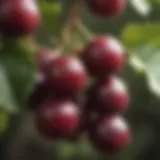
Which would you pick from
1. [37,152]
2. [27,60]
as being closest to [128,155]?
[37,152]

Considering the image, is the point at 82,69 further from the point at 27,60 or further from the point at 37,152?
the point at 37,152

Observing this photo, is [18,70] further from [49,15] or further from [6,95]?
[49,15]

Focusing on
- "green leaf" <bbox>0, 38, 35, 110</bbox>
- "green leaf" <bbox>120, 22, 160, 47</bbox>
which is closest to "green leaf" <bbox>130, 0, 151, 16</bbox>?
"green leaf" <bbox>120, 22, 160, 47</bbox>

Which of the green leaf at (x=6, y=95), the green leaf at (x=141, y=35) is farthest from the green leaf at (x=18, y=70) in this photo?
the green leaf at (x=141, y=35)

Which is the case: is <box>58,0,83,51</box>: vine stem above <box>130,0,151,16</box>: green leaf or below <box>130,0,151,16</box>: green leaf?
below

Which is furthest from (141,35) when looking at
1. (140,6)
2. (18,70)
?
(18,70)

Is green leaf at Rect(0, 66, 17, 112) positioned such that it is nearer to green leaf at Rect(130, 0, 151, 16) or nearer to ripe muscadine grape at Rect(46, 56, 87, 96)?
ripe muscadine grape at Rect(46, 56, 87, 96)
